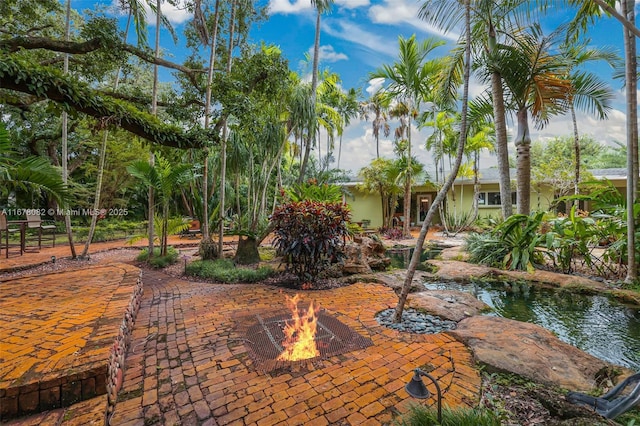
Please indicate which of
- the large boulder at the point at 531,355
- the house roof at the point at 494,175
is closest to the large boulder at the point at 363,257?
the large boulder at the point at 531,355

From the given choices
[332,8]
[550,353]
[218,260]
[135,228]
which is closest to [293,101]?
[332,8]

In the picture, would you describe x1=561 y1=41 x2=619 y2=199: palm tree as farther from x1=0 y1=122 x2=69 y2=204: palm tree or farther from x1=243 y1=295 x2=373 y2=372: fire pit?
x1=0 y1=122 x2=69 y2=204: palm tree

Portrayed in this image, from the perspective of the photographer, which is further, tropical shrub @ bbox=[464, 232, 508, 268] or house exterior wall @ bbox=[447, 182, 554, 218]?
house exterior wall @ bbox=[447, 182, 554, 218]

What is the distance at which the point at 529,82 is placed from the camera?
6094 millimetres

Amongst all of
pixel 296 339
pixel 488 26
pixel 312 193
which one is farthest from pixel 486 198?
pixel 296 339

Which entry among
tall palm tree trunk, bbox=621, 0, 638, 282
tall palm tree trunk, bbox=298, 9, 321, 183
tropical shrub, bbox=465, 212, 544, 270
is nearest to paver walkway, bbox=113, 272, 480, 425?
tropical shrub, bbox=465, 212, 544, 270

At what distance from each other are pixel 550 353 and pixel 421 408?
161 centimetres

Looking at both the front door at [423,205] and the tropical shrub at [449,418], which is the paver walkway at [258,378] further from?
the front door at [423,205]

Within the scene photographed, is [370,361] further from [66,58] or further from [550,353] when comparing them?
[66,58]

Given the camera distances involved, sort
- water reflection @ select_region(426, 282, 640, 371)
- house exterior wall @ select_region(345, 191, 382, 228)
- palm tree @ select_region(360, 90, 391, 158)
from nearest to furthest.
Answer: water reflection @ select_region(426, 282, 640, 371) → house exterior wall @ select_region(345, 191, 382, 228) → palm tree @ select_region(360, 90, 391, 158)

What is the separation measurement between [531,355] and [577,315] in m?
2.28

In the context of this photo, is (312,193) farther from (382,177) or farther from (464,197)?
(464,197)

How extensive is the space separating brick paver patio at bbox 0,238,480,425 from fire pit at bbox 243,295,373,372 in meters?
0.08

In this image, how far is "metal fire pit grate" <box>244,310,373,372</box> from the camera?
2471mm
